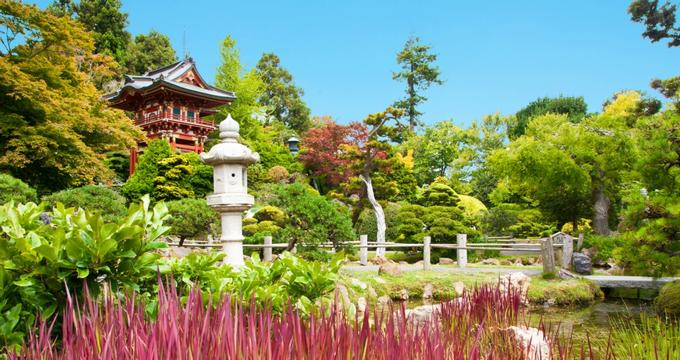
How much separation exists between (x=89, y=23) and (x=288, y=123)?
477 inches

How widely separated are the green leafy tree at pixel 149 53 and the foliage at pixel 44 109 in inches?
647

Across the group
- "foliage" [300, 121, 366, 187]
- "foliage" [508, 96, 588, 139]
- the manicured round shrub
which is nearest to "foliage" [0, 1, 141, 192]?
"foliage" [300, 121, 366, 187]

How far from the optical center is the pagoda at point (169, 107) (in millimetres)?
19688

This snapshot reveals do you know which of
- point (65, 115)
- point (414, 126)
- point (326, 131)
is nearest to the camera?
point (65, 115)

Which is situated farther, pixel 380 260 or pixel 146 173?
pixel 146 173

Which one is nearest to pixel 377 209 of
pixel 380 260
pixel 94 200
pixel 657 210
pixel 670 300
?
pixel 380 260

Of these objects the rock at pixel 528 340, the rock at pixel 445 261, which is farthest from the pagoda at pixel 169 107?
the rock at pixel 528 340

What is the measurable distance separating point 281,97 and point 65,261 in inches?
1167

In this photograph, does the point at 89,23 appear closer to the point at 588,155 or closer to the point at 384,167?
the point at 384,167

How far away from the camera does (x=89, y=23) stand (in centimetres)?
2650

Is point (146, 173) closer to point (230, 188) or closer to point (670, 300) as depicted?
point (230, 188)

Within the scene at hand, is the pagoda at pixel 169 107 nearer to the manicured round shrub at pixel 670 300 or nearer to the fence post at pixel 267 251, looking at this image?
the fence post at pixel 267 251

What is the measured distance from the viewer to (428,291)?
863cm

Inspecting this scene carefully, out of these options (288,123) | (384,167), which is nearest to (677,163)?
(384,167)
